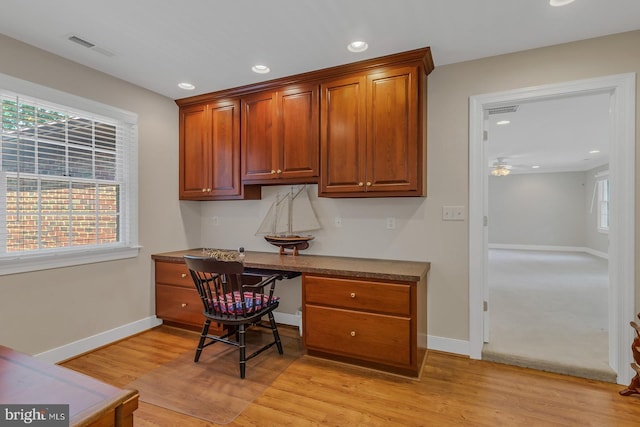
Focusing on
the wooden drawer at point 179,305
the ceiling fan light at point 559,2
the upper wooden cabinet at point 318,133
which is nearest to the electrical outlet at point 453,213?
the upper wooden cabinet at point 318,133

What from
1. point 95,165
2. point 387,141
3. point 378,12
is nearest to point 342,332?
point 387,141

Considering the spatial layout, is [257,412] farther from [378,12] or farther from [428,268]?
[378,12]

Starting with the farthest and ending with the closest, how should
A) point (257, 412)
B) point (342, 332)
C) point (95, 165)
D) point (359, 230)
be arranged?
point (359, 230)
point (95, 165)
point (342, 332)
point (257, 412)

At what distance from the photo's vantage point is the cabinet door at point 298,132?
2959 millimetres

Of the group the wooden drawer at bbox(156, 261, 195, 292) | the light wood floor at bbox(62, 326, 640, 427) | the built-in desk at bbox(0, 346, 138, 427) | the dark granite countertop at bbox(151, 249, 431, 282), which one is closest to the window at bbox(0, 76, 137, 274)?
the wooden drawer at bbox(156, 261, 195, 292)

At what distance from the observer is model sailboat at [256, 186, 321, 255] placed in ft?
10.6

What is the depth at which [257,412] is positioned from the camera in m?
1.96

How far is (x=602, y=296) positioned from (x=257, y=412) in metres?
4.91

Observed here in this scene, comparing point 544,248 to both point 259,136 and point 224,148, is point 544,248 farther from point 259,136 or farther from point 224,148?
point 224,148

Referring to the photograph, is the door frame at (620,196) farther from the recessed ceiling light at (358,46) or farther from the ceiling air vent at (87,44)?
the ceiling air vent at (87,44)

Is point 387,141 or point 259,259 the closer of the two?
point 387,141

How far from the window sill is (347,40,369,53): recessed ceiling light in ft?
8.97

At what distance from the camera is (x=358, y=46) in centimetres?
249

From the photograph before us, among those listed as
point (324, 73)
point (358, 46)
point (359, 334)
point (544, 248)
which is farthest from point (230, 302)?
point (544, 248)
